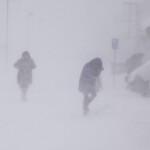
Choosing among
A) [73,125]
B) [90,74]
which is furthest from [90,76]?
[73,125]

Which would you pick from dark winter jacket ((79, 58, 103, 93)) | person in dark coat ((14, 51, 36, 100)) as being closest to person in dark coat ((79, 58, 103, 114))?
dark winter jacket ((79, 58, 103, 93))

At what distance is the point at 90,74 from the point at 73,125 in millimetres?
1641

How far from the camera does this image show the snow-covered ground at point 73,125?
7.42 metres

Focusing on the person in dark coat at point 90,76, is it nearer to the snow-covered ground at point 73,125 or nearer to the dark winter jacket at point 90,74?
the dark winter jacket at point 90,74

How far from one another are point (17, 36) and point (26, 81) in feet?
198

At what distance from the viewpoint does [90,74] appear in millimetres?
10414

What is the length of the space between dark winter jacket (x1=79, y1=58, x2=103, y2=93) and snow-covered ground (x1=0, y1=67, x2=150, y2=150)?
0.72 metres

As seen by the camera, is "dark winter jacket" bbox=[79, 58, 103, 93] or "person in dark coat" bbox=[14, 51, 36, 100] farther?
"person in dark coat" bbox=[14, 51, 36, 100]

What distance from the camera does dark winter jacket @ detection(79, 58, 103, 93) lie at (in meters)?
10.4

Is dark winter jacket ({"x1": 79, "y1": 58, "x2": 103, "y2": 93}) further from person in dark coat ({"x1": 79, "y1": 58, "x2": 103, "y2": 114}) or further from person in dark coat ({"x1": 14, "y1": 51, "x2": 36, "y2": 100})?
person in dark coat ({"x1": 14, "y1": 51, "x2": 36, "y2": 100})

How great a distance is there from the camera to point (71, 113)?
444 inches

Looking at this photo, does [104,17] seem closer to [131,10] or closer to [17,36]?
[131,10]

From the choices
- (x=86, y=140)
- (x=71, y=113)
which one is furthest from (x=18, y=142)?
(x=71, y=113)

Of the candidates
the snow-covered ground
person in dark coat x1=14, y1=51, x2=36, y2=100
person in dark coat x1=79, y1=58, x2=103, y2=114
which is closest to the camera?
the snow-covered ground
